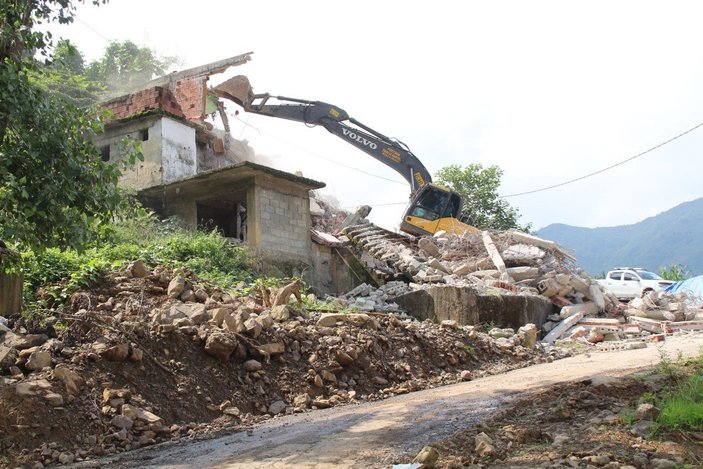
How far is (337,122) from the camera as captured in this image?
24.1 metres

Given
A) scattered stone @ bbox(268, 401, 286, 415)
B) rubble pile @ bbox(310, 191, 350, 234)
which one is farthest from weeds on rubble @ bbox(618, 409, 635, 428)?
rubble pile @ bbox(310, 191, 350, 234)

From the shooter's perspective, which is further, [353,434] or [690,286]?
[690,286]

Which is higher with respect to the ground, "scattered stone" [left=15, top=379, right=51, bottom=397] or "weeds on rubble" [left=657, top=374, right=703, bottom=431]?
"scattered stone" [left=15, top=379, right=51, bottom=397]

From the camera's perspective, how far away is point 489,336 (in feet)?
39.8

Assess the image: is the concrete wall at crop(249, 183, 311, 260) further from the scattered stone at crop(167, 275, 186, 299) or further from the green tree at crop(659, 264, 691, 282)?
the green tree at crop(659, 264, 691, 282)

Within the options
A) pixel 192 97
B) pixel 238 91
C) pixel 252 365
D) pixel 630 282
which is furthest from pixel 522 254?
pixel 192 97

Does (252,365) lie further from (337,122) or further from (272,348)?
(337,122)

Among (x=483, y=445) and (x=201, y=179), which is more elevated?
(x=201, y=179)

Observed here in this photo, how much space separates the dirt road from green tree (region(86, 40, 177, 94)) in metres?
32.9

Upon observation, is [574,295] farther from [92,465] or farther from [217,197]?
[92,465]

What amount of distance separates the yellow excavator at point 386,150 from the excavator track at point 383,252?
4.55 ft

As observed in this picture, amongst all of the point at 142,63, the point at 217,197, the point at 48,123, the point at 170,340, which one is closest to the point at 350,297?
the point at 217,197

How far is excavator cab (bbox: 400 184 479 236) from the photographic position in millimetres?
21984

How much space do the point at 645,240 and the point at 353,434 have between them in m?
52.7
